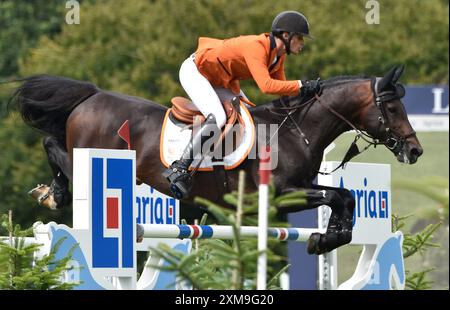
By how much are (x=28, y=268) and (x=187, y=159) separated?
1943mm

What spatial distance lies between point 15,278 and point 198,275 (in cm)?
98

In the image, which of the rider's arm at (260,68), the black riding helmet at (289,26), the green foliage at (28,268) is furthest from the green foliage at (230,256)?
Answer: the black riding helmet at (289,26)

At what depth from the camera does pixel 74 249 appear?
5047 millimetres

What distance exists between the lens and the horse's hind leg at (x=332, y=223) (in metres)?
6.71

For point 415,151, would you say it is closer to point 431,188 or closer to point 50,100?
point 50,100

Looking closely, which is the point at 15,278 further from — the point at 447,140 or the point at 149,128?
the point at 447,140

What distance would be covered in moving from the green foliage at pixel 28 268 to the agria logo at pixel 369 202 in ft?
8.54

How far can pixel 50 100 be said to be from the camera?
24.2ft

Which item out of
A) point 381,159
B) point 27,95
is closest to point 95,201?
point 27,95

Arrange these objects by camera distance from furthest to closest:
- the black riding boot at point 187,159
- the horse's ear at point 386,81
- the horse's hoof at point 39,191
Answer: the horse's hoof at point 39,191 < the horse's ear at point 386,81 < the black riding boot at point 187,159

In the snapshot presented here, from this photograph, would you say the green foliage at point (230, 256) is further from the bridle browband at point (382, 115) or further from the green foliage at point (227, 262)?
the bridle browband at point (382, 115)

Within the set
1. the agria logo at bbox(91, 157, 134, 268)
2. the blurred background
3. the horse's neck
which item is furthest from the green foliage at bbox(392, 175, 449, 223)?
the agria logo at bbox(91, 157, 134, 268)
